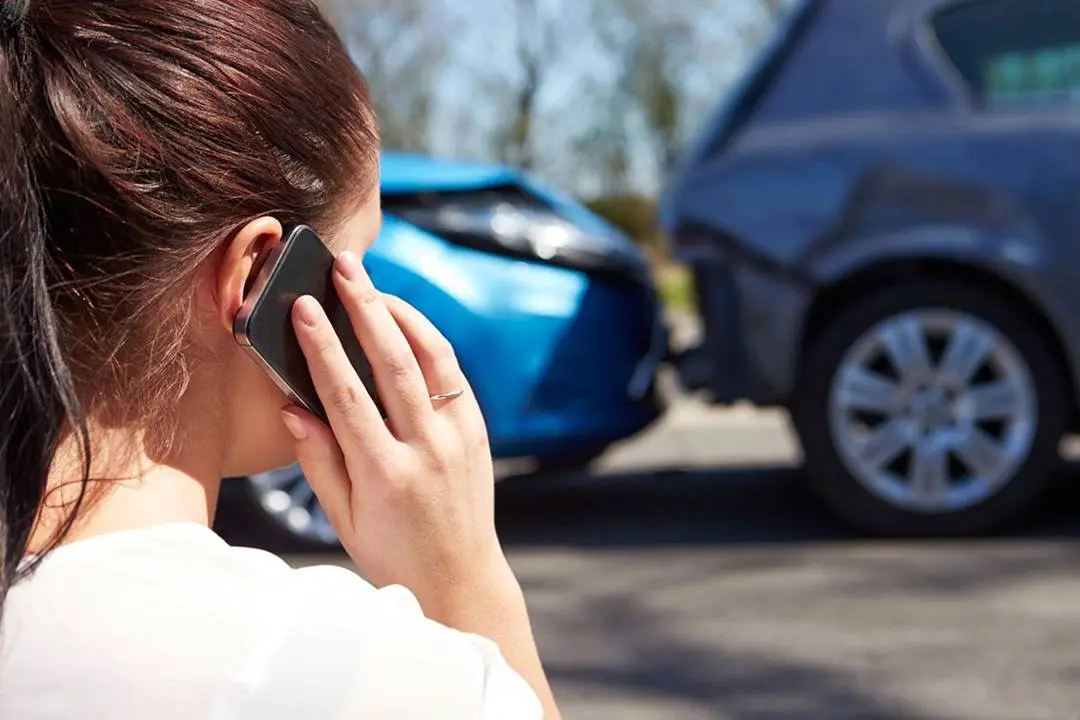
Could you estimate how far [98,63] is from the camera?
894 mm

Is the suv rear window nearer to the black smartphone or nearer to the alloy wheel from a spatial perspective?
the alloy wheel

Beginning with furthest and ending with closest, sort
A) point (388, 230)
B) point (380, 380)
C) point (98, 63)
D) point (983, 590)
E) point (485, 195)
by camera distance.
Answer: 1. point (485, 195)
2. point (388, 230)
3. point (983, 590)
4. point (380, 380)
5. point (98, 63)

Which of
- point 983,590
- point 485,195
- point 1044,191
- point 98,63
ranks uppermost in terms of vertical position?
point 1044,191

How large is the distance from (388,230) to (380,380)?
113 inches

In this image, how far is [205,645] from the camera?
0.77 m

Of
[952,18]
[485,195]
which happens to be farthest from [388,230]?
[952,18]

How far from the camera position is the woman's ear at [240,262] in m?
0.97

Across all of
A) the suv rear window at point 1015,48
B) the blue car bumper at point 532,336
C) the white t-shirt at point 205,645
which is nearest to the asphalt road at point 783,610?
the blue car bumper at point 532,336

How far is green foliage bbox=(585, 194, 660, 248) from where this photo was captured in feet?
94.9

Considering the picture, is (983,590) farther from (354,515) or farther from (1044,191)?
(354,515)

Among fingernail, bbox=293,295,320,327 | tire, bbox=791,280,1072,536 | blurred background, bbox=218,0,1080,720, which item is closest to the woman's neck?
fingernail, bbox=293,295,320,327

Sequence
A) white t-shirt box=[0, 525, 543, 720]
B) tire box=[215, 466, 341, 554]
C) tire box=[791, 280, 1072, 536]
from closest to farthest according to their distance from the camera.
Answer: white t-shirt box=[0, 525, 543, 720], tire box=[791, 280, 1072, 536], tire box=[215, 466, 341, 554]

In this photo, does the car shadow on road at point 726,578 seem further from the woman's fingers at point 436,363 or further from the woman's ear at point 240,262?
the woman's ear at point 240,262

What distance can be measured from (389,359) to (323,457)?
0.30 ft
